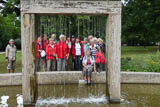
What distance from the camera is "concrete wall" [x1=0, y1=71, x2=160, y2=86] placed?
29.8 ft

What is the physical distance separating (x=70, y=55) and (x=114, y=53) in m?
4.41

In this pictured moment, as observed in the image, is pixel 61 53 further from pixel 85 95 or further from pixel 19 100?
pixel 19 100

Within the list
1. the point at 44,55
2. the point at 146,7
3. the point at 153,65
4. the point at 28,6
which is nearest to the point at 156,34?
the point at 146,7

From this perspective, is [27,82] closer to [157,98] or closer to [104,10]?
[104,10]

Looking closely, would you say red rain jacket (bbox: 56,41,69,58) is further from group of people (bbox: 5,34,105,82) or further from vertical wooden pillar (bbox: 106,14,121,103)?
vertical wooden pillar (bbox: 106,14,121,103)

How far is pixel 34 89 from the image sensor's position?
6.72 meters

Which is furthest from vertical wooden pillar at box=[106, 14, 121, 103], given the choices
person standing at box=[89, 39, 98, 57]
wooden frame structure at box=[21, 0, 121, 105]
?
person standing at box=[89, 39, 98, 57]

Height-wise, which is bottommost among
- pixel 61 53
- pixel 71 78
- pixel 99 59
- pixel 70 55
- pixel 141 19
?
pixel 71 78

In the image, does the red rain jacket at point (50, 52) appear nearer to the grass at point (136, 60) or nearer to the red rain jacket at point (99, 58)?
the red rain jacket at point (99, 58)

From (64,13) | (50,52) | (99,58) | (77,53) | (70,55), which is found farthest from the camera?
(70,55)

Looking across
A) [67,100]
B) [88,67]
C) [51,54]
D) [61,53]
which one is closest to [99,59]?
[88,67]

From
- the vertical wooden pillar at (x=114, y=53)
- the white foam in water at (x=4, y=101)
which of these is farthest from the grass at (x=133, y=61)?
the white foam in water at (x=4, y=101)

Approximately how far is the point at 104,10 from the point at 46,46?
4.55 m

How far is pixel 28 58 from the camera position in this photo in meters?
6.50
